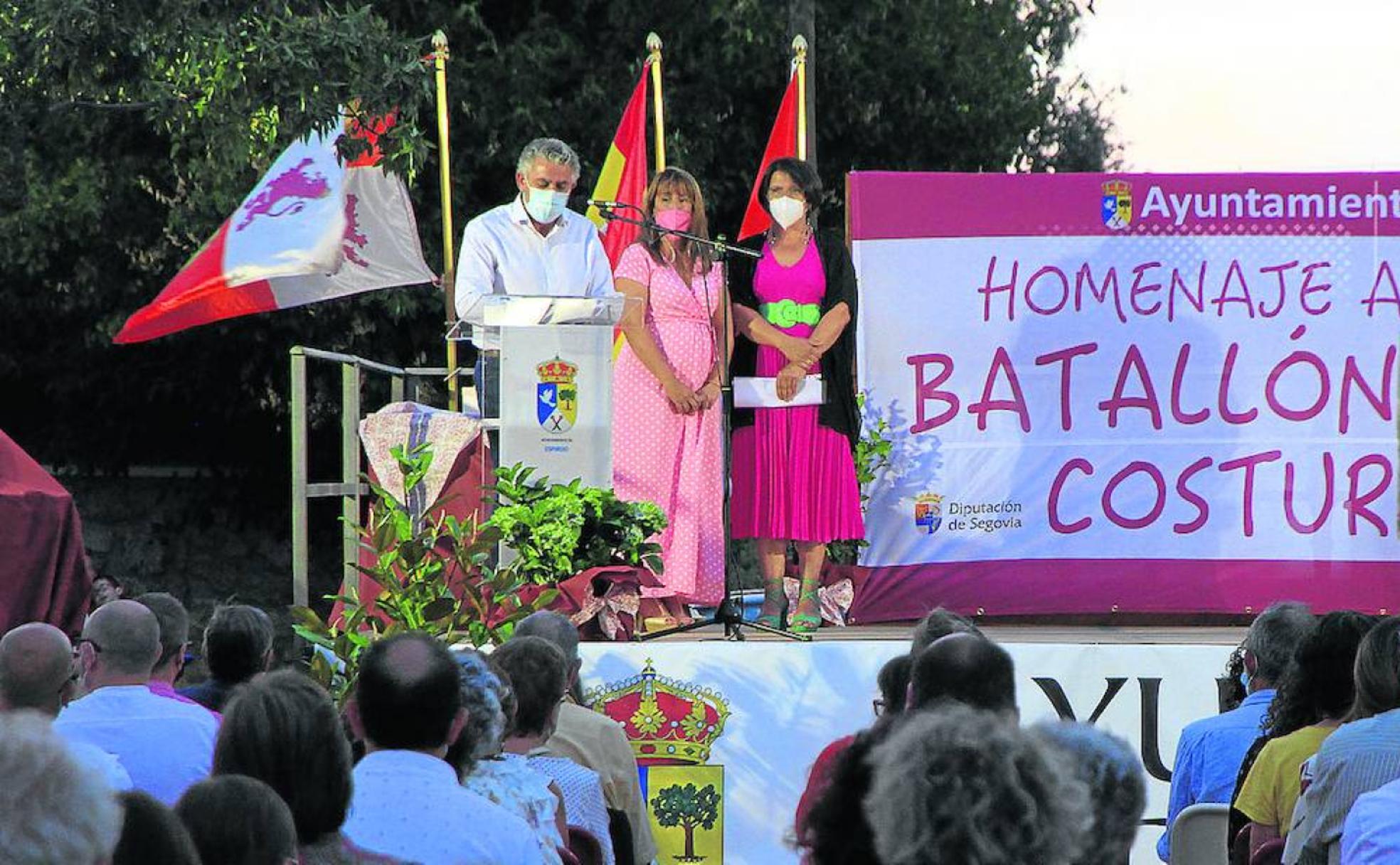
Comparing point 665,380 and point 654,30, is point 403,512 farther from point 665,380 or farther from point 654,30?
point 654,30

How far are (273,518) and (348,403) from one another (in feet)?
33.9

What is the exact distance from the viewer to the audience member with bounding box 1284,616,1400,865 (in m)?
4.38

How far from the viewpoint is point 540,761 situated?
5004 mm

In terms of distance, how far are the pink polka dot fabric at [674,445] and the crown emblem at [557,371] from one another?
873 mm

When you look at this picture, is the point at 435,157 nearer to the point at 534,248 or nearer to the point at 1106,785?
the point at 534,248

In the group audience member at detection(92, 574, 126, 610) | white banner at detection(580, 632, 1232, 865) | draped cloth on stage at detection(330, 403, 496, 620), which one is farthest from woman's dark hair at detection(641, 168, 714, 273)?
audience member at detection(92, 574, 126, 610)

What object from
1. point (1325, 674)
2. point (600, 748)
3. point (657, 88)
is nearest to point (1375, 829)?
point (1325, 674)

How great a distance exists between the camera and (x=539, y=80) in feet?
58.8

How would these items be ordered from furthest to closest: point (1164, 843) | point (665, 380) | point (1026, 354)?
point (1026, 354) → point (665, 380) → point (1164, 843)

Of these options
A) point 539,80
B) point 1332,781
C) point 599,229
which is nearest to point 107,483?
point 539,80

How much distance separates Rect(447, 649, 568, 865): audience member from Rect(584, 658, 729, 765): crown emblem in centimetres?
371

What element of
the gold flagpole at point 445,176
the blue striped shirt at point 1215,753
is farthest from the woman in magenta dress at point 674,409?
the blue striped shirt at point 1215,753

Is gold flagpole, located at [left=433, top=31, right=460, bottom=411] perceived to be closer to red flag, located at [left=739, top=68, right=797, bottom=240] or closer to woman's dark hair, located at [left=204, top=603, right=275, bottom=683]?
red flag, located at [left=739, top=68, right=797, bottom=240]

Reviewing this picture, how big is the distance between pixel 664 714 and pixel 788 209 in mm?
2148
